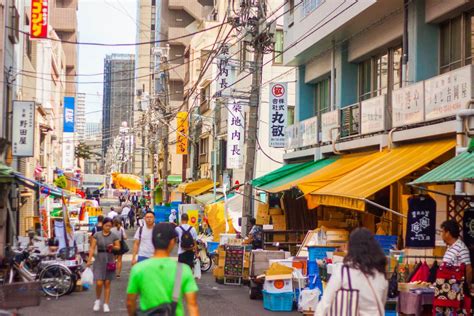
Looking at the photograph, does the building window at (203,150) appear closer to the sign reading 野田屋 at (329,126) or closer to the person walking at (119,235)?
the sign reading 野田屋 at (329,126)

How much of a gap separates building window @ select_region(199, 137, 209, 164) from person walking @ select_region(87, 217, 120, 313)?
3450 centimetres

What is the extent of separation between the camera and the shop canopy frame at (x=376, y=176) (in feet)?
44.0

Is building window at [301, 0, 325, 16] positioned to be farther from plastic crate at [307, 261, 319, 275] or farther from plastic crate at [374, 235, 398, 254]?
plastic crate at [307, 261, 319, 275]

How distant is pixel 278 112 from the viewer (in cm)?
2761

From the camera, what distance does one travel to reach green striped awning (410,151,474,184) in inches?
396

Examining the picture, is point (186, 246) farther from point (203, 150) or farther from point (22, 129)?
point (203, 150)

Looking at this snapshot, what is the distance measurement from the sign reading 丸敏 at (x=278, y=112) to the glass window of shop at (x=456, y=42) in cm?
1039

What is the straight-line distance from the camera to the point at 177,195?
61094mm

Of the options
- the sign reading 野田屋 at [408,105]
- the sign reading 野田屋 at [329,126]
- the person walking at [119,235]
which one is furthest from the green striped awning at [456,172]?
the sign reading 野田屋 at [329,126]

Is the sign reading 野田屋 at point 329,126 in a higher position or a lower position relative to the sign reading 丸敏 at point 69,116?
lower

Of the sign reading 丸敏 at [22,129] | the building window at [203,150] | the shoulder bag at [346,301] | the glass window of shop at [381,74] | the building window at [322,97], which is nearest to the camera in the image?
the shoulder bag at [346,301]

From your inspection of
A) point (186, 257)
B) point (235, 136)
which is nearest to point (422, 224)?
point (186, 257)

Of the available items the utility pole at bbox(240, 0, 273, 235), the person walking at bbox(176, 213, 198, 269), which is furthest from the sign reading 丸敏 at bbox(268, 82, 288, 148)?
the person walking at bbox(176, 213, 198, 269)

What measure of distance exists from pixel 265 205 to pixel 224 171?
14.7m
